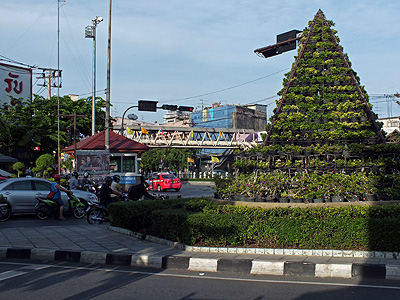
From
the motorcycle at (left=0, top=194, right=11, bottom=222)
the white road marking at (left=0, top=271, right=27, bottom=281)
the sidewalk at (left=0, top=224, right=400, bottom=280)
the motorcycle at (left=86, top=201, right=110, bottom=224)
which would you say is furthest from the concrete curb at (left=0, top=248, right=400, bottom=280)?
the motorcycle at (left=0, top=194, right=11, bottom=222)

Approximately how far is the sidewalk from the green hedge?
0.17m

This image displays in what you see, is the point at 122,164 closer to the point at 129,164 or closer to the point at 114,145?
the point at 129,164

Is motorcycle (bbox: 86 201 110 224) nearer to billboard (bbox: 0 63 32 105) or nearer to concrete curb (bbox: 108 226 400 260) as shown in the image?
concrete curb (bbox: 108 226 400 260)

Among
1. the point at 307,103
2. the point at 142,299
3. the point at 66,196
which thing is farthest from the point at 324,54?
the point at 66,196

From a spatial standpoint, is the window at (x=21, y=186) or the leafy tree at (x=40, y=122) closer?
the window at (x=21, y=186)

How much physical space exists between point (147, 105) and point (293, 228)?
2366 centimetres

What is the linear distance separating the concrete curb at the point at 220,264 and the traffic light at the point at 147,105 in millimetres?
21954

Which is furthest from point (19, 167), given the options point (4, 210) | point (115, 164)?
point (4, 210)

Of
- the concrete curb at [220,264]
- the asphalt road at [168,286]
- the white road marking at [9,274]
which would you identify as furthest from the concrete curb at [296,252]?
the white road marking at [9,274]

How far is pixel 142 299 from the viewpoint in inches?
236

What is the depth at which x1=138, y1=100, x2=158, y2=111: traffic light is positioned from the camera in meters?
30.8

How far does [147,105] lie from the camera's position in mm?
30969

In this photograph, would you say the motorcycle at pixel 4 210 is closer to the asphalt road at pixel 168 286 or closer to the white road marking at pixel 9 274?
the asphalt road at pixel 168 286

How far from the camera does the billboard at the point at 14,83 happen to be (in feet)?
126
